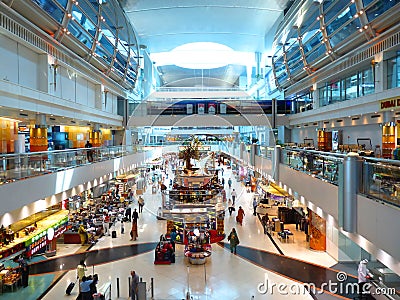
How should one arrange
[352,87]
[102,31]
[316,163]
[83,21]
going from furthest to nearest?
1. [102,31]
2. [83,21]
3. [352,87]
4. [316,163]

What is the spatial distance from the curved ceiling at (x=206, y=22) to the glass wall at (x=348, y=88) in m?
10.2

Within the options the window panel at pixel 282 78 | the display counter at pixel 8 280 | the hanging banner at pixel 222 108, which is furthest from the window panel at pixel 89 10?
the window panel at pixel 282 78

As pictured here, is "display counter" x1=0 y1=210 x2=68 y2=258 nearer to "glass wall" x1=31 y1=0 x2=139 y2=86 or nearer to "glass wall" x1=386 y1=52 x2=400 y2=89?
"glass wall" x1=31 y1=0 x2=139 y2=86

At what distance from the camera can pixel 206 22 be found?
34.0m

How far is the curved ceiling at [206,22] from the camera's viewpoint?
98.6 ft

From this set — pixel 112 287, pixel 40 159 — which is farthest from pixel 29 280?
pixel 40 159

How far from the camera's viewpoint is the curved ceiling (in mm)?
30047

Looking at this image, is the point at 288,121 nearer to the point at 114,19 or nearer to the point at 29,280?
the point at 114,19

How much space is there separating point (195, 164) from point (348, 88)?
13557mm

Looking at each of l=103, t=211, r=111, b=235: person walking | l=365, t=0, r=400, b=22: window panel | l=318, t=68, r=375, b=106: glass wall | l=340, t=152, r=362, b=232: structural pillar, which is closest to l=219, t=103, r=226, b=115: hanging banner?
l=318, t=68, r=375, b=106: glass wall

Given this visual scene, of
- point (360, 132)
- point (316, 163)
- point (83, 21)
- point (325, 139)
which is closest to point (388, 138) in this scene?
point (360, 132)

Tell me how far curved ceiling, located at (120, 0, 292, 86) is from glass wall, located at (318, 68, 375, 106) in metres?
10.2

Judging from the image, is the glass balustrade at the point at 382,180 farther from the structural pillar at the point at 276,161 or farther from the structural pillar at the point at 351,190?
the structural pillar at the point at 276,161

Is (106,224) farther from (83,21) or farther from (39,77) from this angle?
(83,21)
